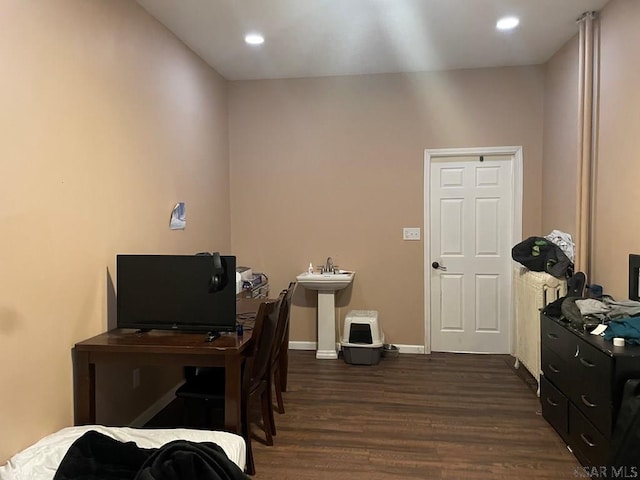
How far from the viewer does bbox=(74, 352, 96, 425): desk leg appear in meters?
2.31

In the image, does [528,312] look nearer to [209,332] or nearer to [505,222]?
[505,222]

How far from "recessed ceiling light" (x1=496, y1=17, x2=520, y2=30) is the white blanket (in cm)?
348

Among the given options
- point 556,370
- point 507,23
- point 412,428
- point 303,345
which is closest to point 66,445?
point 412,428

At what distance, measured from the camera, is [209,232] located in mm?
4234

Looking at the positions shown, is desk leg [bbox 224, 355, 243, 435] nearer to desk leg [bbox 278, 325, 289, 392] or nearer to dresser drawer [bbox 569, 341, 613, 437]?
desk leg [bbox 278, 325, 289, 392]

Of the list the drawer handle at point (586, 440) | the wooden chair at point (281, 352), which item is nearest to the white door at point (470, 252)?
the wooden chair at point (281, 352)

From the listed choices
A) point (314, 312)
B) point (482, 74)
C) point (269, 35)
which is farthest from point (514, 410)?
point (269, 35)

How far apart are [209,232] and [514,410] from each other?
10.0 ft

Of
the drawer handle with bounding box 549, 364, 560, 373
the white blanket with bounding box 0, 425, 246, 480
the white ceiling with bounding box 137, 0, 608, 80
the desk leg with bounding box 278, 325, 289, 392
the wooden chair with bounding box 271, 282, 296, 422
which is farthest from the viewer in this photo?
the desk leg with bounding box 278, 325, 289, 392

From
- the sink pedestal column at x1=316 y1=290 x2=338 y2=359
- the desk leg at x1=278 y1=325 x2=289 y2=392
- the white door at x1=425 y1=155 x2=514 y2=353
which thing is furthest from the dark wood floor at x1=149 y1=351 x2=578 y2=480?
the white door at x1=425 y1=155 x2=514 y2=353

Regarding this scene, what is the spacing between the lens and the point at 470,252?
4.55 metres

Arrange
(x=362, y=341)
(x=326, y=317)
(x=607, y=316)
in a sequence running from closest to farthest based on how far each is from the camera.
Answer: (x=607, y=316) → (x=362, y=341) → (x=326, y=317)

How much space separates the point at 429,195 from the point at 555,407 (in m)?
2.38

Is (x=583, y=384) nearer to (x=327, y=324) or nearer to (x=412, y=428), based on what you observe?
(x=412, y=428)
